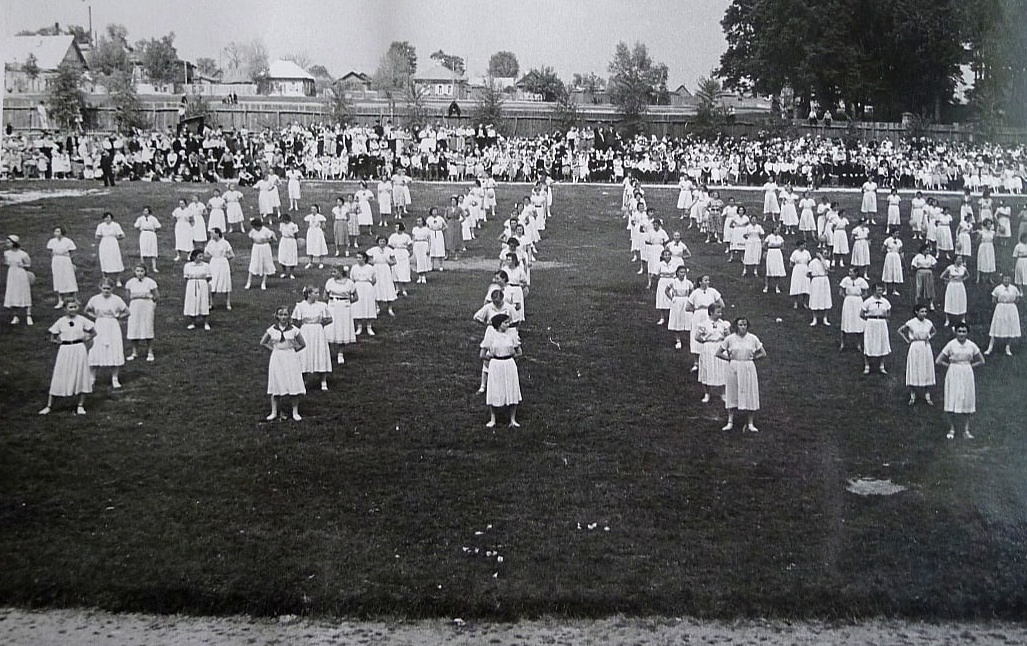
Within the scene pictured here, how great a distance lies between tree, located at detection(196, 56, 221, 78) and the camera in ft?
53.1

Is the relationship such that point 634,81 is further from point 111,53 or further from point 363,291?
point 111,53

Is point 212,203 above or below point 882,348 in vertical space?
above

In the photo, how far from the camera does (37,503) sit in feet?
33.9

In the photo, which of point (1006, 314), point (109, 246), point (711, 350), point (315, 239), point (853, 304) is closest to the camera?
point (711, 350)

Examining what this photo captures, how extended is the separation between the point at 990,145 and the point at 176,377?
78.7 ft

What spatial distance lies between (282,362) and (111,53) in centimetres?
500

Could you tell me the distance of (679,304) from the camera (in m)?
17.5

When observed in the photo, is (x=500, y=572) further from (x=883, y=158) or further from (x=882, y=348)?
(x=883, y=158)

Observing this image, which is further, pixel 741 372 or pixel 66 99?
pixel 66 99

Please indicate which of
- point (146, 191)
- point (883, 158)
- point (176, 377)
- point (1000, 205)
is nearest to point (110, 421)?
point (176, 377)

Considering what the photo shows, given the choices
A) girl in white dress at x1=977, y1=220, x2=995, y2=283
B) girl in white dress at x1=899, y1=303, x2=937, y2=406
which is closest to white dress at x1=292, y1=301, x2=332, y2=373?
girl in white dress at x1=899, y1=303, x2=937, y2=406

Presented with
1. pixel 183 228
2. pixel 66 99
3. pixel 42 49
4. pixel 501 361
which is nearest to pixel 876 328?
pixel 501 361

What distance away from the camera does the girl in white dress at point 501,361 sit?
12.8 meters

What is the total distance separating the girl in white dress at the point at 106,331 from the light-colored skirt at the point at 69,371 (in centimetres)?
104
